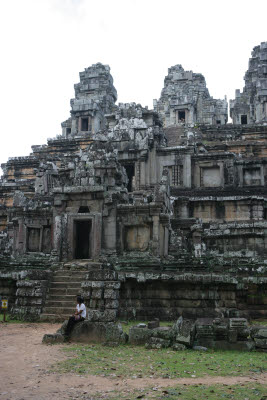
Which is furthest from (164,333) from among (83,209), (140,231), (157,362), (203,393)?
(83,209)

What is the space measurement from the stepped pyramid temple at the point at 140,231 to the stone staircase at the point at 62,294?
4 cm

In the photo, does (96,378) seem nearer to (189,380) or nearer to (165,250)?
(189,380)

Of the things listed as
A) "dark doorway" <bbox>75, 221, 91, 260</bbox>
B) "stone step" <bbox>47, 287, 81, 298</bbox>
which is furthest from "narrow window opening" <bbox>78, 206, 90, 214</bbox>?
"stone step" <bbox>47, 287, 81, 298</bbox>

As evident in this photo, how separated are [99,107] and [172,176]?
923 inches

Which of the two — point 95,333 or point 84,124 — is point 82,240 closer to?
point 95,333

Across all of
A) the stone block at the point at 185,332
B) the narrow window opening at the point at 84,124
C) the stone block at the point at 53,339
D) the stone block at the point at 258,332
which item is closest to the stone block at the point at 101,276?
the stone block at the point at 53,339

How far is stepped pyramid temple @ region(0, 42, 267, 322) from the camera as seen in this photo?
1408 centimetres

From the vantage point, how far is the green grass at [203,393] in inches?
257

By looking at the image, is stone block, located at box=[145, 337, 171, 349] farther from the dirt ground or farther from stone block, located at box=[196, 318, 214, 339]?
the dirt ground

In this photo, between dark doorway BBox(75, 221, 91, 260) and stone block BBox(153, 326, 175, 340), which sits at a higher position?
dark doorway BBox(75, 221, 91, 260)

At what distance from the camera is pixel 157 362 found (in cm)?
885

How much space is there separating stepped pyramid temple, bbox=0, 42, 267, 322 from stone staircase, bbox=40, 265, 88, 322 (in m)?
0.04

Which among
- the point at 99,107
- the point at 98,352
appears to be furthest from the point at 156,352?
the point at 99,107

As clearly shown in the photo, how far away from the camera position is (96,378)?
7.80 metres
